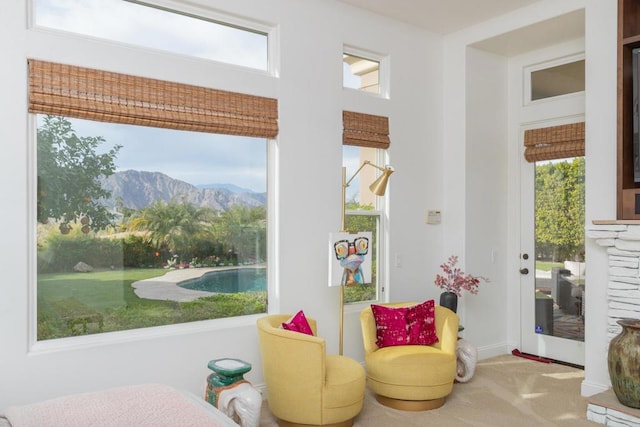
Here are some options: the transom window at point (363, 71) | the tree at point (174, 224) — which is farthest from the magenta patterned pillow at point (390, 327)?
the transom window at point (363, 71)

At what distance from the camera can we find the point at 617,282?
3.71 metres

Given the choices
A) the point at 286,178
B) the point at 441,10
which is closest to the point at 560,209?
the point at 441,10

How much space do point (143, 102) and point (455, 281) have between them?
2963 millimetres

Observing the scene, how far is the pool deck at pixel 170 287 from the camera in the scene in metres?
3.52

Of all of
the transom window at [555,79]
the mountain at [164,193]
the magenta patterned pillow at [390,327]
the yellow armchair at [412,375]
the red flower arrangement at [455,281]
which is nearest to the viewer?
the mountain at [164,193]

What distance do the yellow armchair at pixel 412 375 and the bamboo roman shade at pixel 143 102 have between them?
6.07 ft

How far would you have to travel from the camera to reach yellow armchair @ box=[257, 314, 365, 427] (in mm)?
3195

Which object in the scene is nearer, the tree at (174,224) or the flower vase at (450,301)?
the tree at (174,224)

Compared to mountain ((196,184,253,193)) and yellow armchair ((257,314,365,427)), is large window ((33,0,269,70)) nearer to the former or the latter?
mountain ((196,184,253,193))

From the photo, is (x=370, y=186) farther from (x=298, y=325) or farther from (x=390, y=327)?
(x=298, y=325)

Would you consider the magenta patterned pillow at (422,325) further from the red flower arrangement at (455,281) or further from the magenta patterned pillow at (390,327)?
the red flower arrangement at (455,281)

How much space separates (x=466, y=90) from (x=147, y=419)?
417 cm

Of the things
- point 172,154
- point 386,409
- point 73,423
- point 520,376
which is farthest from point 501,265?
point 73,423

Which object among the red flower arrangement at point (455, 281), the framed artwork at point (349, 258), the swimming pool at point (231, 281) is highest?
the framed artwork at point (349, 258)
